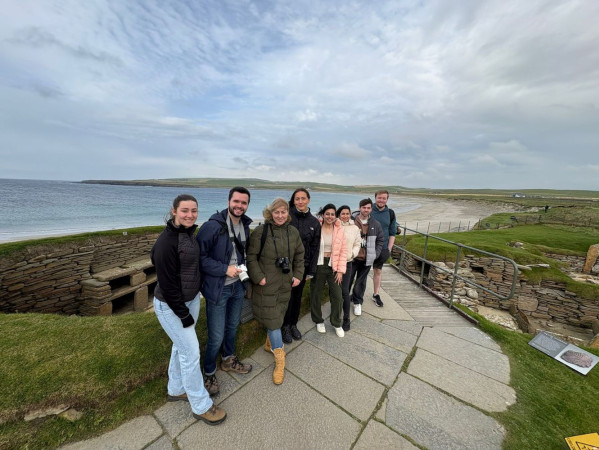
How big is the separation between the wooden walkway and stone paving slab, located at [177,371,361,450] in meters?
2.79

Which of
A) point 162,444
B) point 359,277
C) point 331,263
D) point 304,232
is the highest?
point 304,232

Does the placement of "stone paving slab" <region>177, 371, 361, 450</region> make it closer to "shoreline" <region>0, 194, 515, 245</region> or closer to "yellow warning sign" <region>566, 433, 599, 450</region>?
"yellow warning sign" <region>566, 433, 599, 450</region>

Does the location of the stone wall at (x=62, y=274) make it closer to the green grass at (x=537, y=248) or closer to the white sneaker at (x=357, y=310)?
the white sneaker at (x=357, y=310)

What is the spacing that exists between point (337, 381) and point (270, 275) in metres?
1.57

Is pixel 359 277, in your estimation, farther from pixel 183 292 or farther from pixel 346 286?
pixel 183 292

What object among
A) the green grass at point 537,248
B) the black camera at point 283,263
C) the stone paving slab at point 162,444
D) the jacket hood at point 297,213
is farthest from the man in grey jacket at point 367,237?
the green grass at point 537,248

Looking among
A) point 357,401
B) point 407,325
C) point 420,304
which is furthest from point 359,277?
point 357,401

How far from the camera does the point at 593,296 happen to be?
31.7 ft

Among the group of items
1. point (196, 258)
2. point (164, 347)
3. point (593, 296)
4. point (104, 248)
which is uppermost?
point (196, 258)

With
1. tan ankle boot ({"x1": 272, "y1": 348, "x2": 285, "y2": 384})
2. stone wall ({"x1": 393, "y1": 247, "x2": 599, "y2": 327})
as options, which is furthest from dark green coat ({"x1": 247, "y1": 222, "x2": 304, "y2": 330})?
stone wall ({"x1": 393, "y1": 247, "x2": 599, "y2": 327})

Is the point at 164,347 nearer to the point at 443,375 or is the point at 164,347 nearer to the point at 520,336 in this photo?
the point at 443,375

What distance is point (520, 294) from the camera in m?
10.6

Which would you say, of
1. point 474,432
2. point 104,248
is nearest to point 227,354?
point 474,432

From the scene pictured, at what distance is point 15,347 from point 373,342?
4584 millimetres
